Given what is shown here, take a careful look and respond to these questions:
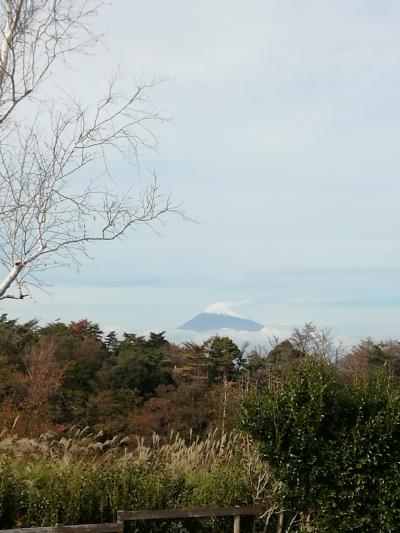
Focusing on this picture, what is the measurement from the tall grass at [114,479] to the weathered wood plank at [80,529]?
35 cm

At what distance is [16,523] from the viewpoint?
19.2 feet

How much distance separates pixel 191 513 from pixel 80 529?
1049 millimetres

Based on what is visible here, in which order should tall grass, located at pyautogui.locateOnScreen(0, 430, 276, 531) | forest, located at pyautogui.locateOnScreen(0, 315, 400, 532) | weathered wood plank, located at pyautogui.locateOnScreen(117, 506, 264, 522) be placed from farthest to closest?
forest, located at pyautogui.locateOnScreen(0, 315, 400, 532) → tall grass, located at pyautogui.locateOnScreen(0, 430, 276, 531) → weathered wood plank, located at pyautogui.locateOnScreen(117, 506, 264, 522)

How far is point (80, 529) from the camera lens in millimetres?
5566

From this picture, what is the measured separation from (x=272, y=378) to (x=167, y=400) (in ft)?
76.1

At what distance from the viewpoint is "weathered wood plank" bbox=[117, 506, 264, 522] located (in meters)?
5.81

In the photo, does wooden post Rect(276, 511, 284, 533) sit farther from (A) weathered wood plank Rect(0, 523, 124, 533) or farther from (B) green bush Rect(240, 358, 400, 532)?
(A) weathered wood plank Rect(0, 523, 124, 533)

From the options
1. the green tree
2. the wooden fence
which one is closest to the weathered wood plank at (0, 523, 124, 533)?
the wooden fence

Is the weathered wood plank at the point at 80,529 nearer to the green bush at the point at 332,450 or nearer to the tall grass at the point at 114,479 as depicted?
the tall grass at the point at 114,479

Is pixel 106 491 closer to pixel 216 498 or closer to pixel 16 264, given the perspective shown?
pixel 216 498

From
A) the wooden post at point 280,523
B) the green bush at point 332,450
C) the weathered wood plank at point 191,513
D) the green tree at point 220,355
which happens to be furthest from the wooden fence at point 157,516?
the green tree at point 220,355

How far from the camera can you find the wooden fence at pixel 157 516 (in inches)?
214

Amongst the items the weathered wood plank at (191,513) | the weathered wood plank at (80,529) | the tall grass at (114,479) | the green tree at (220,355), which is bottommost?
the weathered wood plank at (80,529)

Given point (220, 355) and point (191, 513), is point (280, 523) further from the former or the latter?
point (220, 355)
